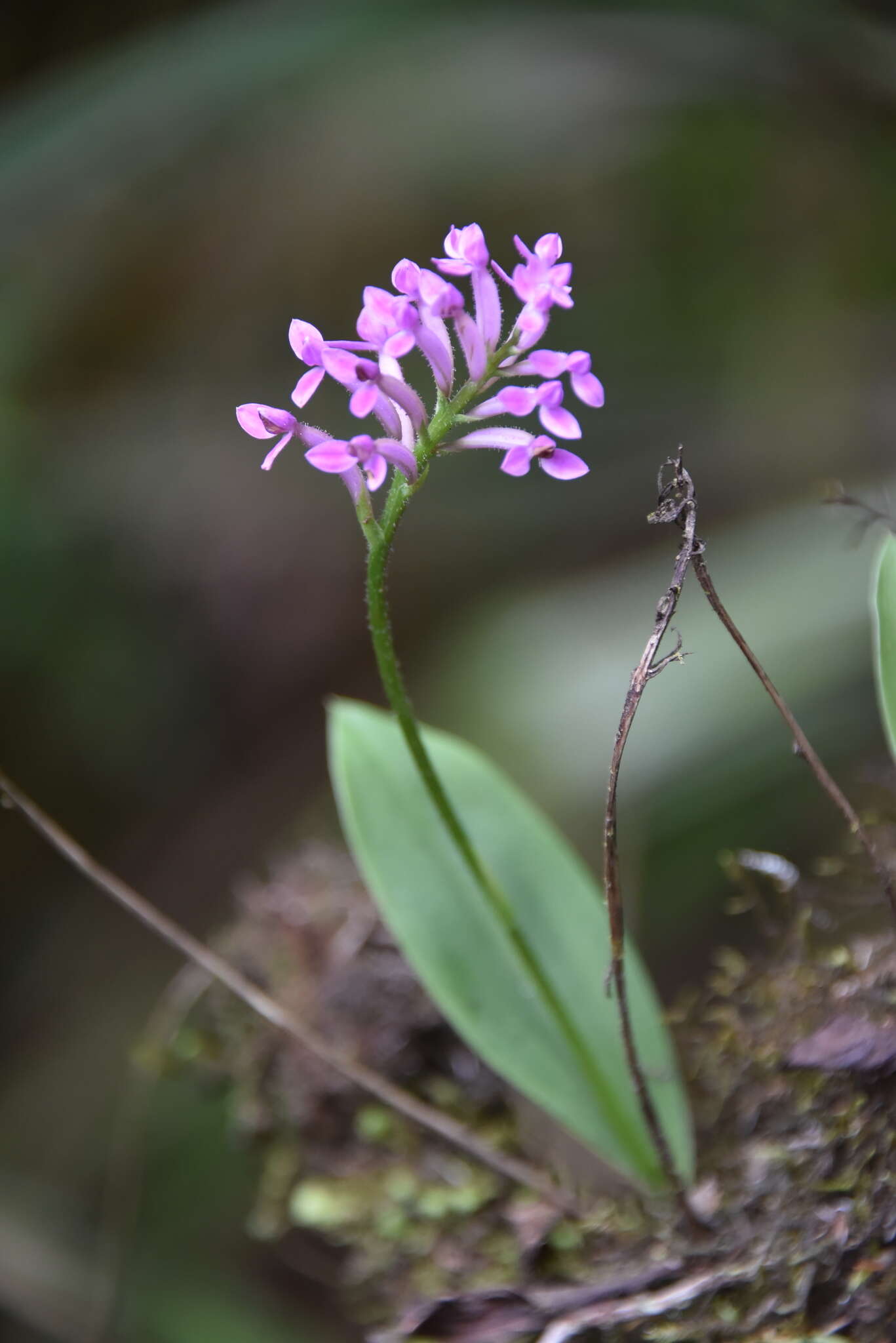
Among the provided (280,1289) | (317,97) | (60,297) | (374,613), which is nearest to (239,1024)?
(374,613)

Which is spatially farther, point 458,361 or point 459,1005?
point 458,361

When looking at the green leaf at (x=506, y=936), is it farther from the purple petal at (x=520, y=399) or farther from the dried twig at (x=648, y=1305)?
the purple petal at (x=520, y=399)

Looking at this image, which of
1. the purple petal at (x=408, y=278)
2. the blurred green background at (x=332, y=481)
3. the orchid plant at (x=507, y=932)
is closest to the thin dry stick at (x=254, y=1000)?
the orchid plant at (x=507, y=932)

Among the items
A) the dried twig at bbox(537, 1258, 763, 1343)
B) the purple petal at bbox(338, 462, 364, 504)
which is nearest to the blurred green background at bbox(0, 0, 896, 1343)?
the dried twig at bbox(537, 1258, 763, 1343)

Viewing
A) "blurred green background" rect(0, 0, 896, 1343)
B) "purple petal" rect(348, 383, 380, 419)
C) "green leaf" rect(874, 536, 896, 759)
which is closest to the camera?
"purple petal" rect(348, 383, 380, 419)

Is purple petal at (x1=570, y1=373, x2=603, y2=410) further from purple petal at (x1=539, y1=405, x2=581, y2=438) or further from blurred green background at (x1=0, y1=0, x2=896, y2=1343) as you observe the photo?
blurred green background at (x1=0, y1=0, x2=896, y2=1343)

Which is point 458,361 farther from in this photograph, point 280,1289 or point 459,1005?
point 280,1289
